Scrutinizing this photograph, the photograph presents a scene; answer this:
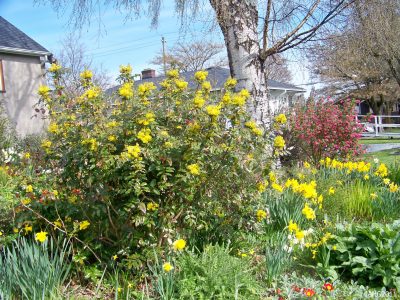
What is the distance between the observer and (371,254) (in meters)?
3.49

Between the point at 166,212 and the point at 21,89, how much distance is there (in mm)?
16146

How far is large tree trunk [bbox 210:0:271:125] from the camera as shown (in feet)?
19.2

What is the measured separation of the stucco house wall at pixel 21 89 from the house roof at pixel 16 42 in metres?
0.38

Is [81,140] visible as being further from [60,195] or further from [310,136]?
[310,136]

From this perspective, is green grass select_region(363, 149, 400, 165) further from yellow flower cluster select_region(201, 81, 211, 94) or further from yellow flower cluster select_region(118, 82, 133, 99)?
yellow flower cluster select_region(118, 82, 133, 99)

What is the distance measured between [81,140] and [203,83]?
1050mm

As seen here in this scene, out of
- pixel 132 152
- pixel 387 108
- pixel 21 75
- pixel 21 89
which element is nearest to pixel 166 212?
pixel 132 152

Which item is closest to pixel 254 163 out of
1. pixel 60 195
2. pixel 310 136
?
pixel 60 195

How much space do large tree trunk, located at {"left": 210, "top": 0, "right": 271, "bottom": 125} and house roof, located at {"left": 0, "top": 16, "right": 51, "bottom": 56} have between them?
43.3 feet

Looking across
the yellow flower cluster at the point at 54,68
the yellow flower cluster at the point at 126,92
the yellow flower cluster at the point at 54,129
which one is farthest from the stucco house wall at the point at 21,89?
the yellow flower cluster at the point at 126,92

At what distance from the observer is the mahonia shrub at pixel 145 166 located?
3121 millimetres

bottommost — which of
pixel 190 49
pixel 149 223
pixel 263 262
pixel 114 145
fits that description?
pixel 263 262

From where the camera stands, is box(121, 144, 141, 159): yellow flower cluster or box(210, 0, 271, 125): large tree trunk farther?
box(210, 0, 271, 125): large tree trunk

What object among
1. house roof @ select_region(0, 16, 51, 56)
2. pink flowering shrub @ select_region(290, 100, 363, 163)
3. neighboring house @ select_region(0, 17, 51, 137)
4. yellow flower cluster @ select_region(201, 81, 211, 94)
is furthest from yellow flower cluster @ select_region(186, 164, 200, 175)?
house roof @ select_region(0, 16, 51, 56)
